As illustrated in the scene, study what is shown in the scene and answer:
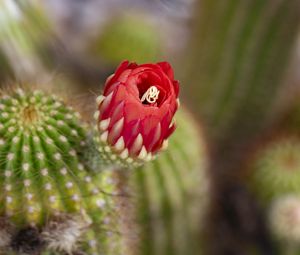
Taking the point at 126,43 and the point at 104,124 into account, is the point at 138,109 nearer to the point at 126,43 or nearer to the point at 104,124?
the point at 104,124

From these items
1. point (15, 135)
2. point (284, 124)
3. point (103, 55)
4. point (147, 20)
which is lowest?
point (15, 135)

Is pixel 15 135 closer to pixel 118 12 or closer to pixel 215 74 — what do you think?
pixel 215 74

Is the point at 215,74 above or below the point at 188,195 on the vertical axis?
above

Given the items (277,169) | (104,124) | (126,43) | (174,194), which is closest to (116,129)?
(104,124)

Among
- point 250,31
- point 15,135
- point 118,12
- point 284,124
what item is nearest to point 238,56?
point 250,31

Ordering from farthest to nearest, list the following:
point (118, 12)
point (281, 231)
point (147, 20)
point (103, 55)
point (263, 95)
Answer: point (118, 12), point (147, 20), point (103, 55), point (263, 95), point (281, 231)

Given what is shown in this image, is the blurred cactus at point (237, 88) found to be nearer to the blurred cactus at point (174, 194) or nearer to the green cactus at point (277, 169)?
the green cactus at point (277, 169)

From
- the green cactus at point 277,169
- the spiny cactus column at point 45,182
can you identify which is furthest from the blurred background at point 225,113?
Answer: the spiny cactus column at point 45,182
